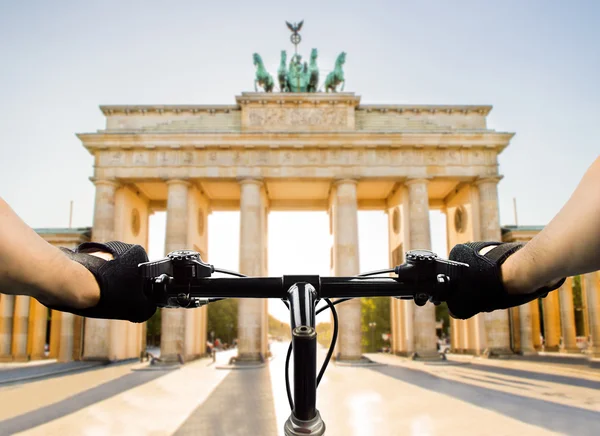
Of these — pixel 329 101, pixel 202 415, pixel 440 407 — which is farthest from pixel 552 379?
pixel 329 101

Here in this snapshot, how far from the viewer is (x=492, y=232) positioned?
38375 millimetres

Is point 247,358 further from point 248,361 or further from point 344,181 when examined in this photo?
point 344,181

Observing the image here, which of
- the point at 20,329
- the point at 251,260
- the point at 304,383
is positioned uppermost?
the point at 251,260

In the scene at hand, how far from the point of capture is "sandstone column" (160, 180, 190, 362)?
118ft

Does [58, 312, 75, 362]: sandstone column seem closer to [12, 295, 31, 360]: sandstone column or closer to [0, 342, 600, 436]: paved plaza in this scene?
[12, 295, 31, 360]: sandstone column

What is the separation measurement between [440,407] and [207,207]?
106 ft

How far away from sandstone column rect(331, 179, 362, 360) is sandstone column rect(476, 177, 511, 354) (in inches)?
359

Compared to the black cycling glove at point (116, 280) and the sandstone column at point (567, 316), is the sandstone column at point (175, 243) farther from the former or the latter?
the black cycling glove at point (116, 280)

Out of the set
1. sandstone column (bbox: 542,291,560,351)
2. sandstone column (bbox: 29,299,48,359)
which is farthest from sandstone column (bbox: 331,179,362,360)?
sandstone column (bbox: 29,299,48,359)

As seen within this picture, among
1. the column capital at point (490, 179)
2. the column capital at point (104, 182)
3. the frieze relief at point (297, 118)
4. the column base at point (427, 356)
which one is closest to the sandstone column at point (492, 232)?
the column capital at point (490, 179)

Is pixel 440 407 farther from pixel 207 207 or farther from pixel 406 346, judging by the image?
pixel 207 207

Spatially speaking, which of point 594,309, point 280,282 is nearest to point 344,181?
point 594,309

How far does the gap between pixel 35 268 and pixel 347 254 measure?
3630 centimetres

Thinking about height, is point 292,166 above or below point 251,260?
above
